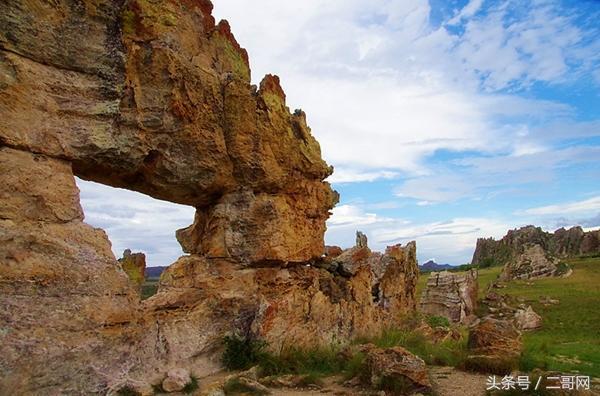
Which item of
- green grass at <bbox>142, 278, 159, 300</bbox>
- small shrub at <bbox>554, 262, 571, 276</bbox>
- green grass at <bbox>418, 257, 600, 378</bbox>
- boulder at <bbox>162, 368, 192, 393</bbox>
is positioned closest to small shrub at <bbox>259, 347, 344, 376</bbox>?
boulder at <bbox>162, 368, 192, 393</bbox>

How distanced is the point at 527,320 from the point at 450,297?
472 cm

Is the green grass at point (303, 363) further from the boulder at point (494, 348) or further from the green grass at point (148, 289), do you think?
the green grass at point (148, 289)

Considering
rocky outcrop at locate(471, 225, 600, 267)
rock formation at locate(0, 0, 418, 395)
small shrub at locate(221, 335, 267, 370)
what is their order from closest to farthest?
rock formation at locate(0, 0, 418, 395) → small shrub at locate(221, 335, 267, 370) → rocky outcrop at locate(471, 225, 600, 267)

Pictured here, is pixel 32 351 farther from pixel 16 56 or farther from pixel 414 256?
pixel 414 256

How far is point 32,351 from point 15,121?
11.7 feet

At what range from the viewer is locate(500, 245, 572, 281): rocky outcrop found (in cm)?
5056

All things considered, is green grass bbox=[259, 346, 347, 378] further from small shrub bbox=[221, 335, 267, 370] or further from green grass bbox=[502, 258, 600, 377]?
green grass bbox=[502, 258, 600, 377]

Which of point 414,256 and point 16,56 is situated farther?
point 414,256

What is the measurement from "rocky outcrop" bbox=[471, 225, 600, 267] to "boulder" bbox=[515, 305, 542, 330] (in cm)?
5957

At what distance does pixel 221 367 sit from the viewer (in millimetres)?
10633

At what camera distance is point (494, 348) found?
38.0ft

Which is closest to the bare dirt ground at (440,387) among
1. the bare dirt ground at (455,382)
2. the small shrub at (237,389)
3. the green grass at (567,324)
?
the bare dirt ground at (455,382)

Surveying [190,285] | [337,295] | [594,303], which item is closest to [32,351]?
[190,285]

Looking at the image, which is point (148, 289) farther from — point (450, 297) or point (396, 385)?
point (396, 385)
